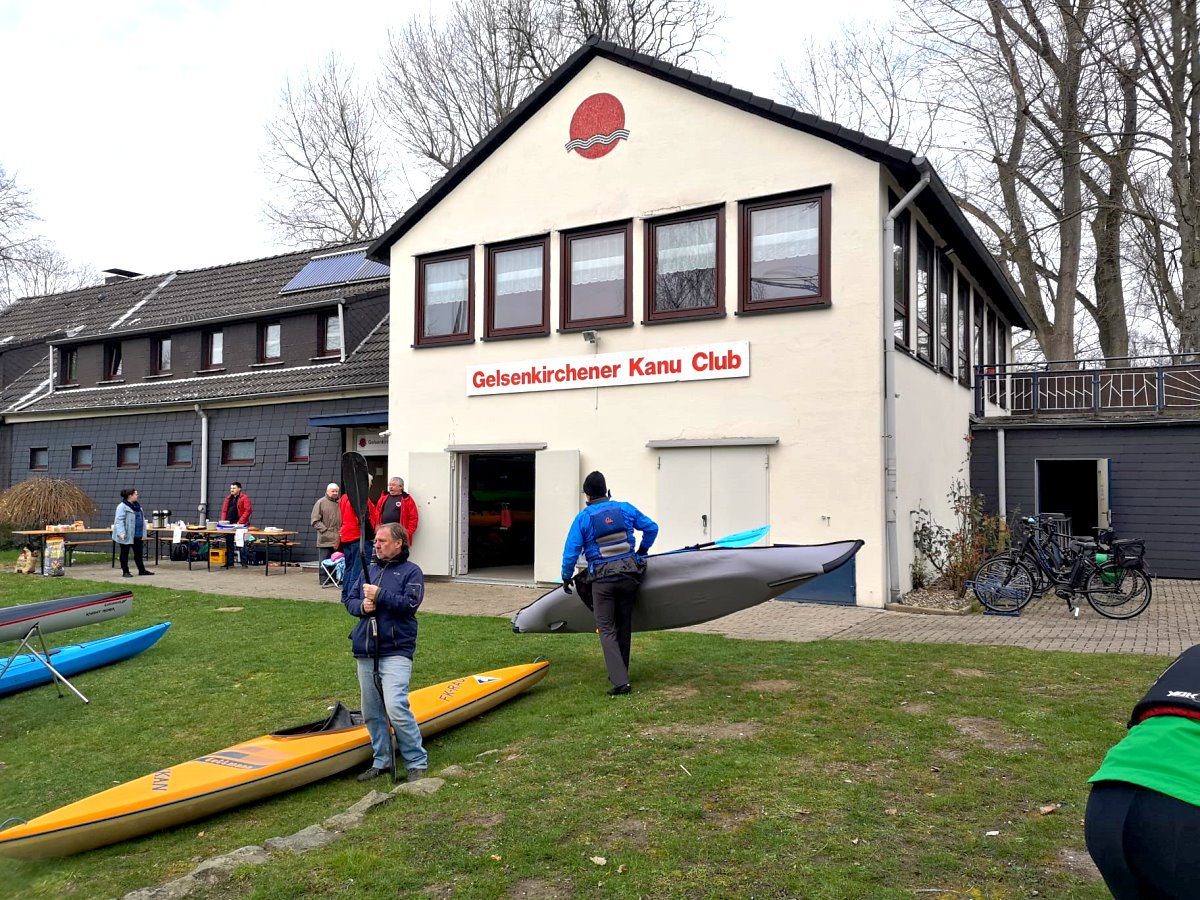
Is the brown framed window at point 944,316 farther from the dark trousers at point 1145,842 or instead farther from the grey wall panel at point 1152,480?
the dark trousers at point 1145,842

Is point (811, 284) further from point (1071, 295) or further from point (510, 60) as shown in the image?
point (510, 60)

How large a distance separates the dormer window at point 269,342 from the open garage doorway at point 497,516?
672 cm

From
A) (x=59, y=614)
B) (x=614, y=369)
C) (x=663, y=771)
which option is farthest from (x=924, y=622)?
(x=59, y=614)

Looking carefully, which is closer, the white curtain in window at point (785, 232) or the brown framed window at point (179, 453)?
the white curtain in window at point (785, 232)

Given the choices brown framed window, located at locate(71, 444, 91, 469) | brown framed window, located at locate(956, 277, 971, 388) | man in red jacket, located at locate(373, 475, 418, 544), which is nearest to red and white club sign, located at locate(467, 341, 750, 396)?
man in red jacket, located at locate(373, 475, 418, 544)

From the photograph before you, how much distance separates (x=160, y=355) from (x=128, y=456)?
2.63 meters

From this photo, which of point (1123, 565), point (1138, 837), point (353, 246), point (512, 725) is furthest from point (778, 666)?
point (353, 246)

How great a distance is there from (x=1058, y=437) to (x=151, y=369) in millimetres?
20490

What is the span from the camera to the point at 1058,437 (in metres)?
17.2

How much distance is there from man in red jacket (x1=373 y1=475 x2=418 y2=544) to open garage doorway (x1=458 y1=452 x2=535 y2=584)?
34.9 inches

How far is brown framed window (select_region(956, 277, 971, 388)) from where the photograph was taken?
58.3ft

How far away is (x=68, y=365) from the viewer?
25125mm

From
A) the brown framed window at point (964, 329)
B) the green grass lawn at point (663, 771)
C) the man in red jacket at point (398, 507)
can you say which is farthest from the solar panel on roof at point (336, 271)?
the green grass lawn at point (663, 771)

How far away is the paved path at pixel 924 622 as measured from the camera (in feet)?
32.3
